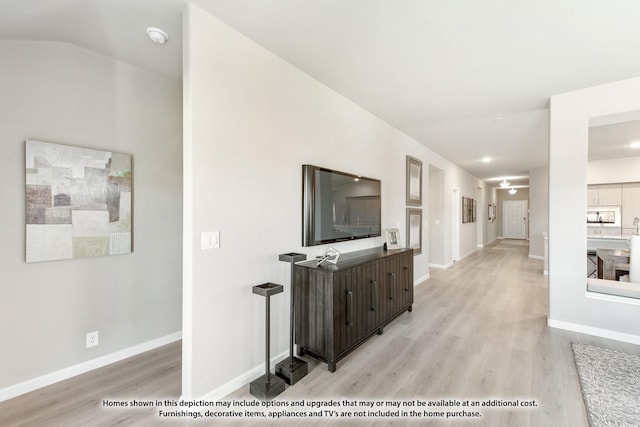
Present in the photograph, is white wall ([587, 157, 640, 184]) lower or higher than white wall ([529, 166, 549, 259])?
higher

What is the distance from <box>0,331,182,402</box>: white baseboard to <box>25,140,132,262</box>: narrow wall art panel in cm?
87

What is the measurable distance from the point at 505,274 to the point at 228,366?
5.99m

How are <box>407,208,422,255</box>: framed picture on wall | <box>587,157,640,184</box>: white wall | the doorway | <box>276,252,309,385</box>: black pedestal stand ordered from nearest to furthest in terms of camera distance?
<box>276,252,309,385</box>: black pedestal stand, <box>407,208,422,255</box>: framed picture on wall, <box>587,157,640,184</box>: white wall, the doorway

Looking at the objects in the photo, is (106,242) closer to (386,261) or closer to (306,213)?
(306,213)

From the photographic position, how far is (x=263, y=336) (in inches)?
90.0

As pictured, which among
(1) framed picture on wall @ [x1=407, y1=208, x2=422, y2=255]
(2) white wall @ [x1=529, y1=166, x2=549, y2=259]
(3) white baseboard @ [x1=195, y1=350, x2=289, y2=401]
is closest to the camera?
(3) white baseboard @ [x1=195, y1=350, x2=289, y2=401]

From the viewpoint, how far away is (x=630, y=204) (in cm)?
617

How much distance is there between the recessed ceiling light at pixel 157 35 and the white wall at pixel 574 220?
13.0 ft

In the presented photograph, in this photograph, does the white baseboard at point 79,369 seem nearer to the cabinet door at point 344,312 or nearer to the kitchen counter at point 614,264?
the cabinet door at point 344,312

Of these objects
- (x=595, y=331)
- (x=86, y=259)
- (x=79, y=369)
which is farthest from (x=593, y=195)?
(x=79, y=369)

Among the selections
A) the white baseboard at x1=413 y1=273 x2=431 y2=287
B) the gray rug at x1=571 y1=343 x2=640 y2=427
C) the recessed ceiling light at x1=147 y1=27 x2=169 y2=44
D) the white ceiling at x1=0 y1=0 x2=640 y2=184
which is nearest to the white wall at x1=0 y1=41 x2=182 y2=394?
the white ceiling at x1=0 y1=0 x2=640 y2=184

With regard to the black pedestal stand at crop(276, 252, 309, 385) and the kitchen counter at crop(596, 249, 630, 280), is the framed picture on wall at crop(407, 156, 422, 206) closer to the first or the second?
the kitchen counter at crop(596, 249, 630, 280)

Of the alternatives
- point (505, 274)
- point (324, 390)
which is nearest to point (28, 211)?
point (324, 390)

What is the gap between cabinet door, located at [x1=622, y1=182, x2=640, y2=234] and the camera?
6109 millimetres
